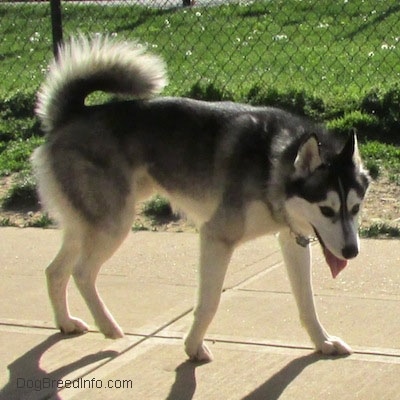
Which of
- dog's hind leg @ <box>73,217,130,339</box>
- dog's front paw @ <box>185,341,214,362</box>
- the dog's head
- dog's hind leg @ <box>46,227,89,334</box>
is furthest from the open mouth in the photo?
dog's hind leg @ <box>46,227,89,334</box>

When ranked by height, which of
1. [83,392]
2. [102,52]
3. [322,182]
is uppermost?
[102,52]

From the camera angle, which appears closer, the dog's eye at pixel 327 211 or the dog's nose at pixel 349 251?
the dog's nose at pixel 349 251

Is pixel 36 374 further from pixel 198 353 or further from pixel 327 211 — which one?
pixel 327 211

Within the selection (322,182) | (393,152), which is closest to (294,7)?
(393,152)

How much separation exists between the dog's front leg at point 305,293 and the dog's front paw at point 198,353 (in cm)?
47

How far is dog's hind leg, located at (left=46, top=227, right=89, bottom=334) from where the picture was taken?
15.0ft

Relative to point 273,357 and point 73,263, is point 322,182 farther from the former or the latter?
point 73,263

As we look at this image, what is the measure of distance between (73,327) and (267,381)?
1.09m

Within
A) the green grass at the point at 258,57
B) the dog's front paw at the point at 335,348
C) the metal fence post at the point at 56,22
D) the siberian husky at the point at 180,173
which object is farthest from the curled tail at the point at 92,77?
the metal fence post at the point at 56,22

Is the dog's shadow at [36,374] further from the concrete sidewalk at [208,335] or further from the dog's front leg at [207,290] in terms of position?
the dog's front leg at [207,290]

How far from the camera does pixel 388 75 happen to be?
8836 millimetres

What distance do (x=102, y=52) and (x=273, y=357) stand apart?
177 centimetres

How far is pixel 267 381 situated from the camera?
12.8 ft

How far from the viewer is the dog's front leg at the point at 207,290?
415cm
